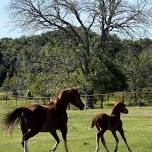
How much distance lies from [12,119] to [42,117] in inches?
29.3

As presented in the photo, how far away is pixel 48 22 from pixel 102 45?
627cm

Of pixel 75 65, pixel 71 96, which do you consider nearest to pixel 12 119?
pixel 71 96

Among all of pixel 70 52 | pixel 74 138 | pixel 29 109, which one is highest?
pixel 70 52

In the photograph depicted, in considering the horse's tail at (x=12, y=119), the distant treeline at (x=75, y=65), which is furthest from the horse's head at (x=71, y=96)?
the distant treeline at (x=75, y=65)

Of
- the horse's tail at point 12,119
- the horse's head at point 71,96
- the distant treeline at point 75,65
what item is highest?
the distant treeline at point 75,65

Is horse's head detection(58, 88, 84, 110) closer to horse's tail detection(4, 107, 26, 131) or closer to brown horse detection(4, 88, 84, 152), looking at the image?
brown horse detection(4, 88, 84, 152)

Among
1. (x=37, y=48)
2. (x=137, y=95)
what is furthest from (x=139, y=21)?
(x=37, y=48)

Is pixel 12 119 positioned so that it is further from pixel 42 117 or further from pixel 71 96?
pixel 71 96

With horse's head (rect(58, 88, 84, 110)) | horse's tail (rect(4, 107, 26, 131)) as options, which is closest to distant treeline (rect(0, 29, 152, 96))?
horse's head (rect(58, 88, 84, 110))

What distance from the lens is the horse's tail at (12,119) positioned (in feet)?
40.8

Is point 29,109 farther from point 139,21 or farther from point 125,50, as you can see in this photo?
point 125,50

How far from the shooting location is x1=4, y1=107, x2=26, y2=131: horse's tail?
12.4 metres

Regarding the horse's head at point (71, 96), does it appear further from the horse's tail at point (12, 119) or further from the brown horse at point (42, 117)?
the horse's tail at point (12, 119)

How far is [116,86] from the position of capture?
5706 cm
